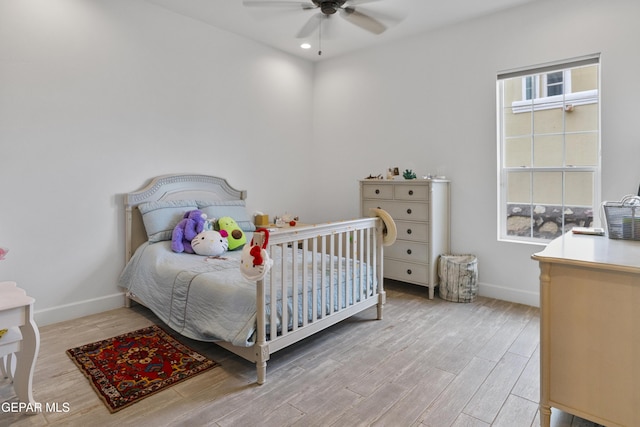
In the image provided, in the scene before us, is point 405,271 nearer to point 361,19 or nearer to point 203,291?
point 203,291

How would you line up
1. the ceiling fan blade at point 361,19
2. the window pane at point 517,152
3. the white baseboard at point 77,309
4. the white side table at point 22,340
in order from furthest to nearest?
the window pane at point 517,152 → the white baseboard at point 77,309 → the ceiling fan blade at point 361,19 → the white side table at point 22,340

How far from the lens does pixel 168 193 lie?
353 centimetres

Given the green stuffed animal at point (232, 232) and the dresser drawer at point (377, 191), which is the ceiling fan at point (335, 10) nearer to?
the dresser drawer at point (377, 191)

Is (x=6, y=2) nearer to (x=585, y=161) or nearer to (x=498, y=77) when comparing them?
(x=498, y=77)

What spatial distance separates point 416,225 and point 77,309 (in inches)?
123

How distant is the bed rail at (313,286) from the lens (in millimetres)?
2145

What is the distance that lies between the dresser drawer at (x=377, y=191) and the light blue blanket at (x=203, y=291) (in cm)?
116

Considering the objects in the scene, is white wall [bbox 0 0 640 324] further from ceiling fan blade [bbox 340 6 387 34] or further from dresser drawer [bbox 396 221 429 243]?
ceiling fan blade [bbox 340 6 387 34]

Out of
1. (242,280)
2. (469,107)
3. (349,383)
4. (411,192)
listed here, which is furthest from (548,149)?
(242,280)

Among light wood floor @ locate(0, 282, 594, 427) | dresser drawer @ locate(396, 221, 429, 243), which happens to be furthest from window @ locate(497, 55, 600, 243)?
light wood floor @ locate(0, 282, 594, 427)

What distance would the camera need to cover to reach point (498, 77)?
3494 millimetres

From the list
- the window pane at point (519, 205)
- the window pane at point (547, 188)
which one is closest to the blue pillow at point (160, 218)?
the window pane at point (519, 205)

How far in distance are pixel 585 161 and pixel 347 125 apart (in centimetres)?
254

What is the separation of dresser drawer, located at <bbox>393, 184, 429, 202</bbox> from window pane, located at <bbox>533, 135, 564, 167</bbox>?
104cm
